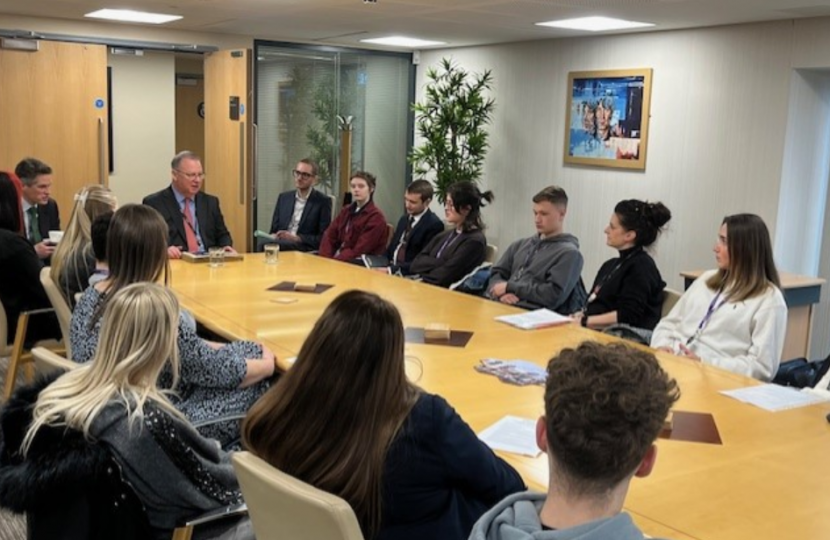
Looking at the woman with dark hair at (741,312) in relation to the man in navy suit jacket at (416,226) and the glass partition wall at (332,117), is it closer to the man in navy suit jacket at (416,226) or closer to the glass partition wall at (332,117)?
the man in navy suit jacket at (416,226)

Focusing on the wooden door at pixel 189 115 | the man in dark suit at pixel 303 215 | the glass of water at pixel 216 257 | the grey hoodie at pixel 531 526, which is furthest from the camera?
the wooden door at pixel 189 115

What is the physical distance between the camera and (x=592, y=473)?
1323mm

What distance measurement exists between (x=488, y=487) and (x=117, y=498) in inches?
35.1

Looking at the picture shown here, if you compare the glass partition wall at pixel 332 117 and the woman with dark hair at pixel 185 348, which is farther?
the glass partition wall at pixel 332 117

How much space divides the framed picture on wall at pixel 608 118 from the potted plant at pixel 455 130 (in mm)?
947

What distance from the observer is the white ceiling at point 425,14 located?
5.57 metres

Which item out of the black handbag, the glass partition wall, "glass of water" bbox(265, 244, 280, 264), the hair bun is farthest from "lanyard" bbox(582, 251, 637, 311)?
the glass partition wall

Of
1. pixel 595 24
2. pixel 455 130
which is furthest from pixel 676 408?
pixel 455 130

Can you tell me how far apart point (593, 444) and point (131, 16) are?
7.01m

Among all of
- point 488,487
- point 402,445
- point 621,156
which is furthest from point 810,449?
point 621,156

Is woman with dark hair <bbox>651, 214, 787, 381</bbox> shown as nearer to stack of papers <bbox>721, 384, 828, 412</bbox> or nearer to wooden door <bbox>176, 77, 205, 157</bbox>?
stack of papers <bbox>721, 384, 828, 412</bbox>

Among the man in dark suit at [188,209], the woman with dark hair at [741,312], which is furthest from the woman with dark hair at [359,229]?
the woman with dark hair at [741,312]

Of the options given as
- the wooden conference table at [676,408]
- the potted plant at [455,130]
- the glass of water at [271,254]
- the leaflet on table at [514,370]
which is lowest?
the wooden conference table at [676,408]

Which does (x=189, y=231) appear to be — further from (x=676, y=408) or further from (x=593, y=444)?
(x=593, y=444)
